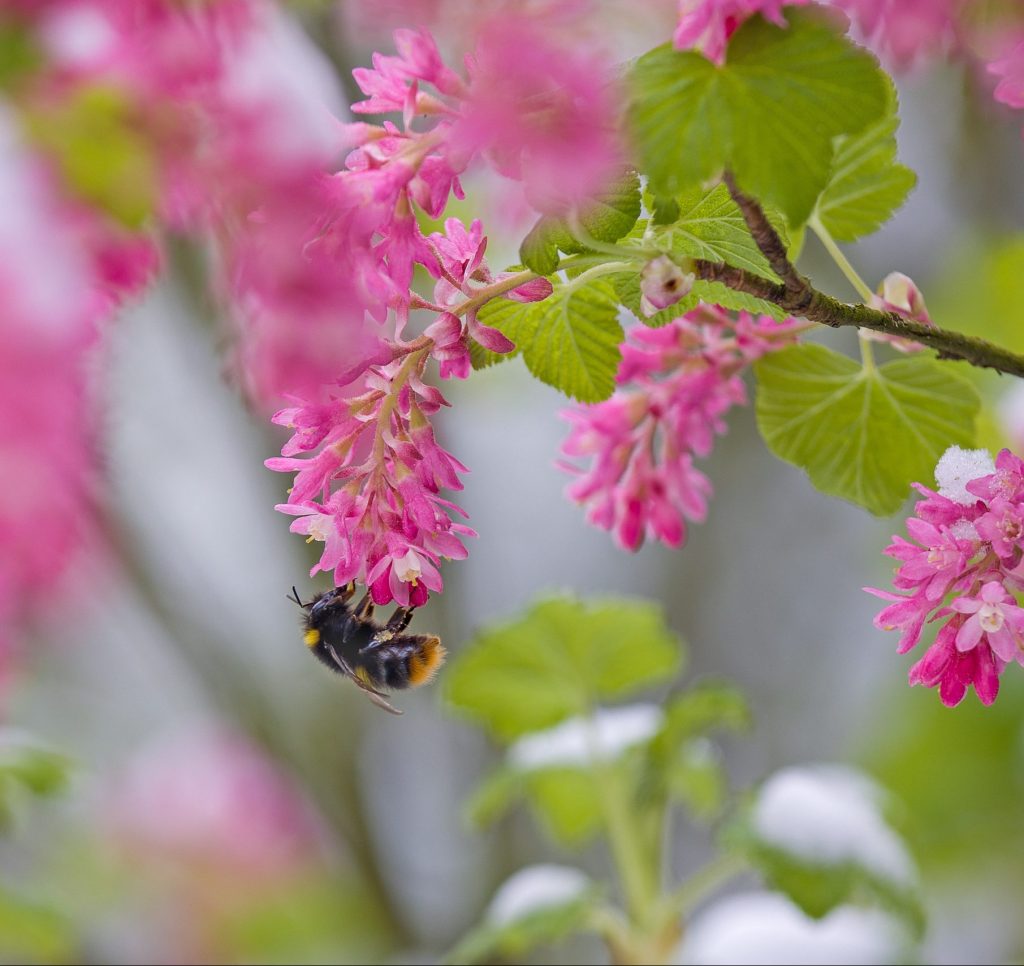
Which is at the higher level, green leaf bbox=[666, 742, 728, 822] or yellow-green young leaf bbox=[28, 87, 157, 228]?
yellow-green young leaf bbox=[28, 87, 157, 228]

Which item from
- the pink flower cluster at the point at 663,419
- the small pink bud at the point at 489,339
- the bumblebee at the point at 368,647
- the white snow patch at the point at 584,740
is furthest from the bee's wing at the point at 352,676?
the white snow patch at the point at 584,740

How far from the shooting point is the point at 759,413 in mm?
444

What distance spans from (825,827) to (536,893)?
238 mm

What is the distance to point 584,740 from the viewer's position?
3.05 feet

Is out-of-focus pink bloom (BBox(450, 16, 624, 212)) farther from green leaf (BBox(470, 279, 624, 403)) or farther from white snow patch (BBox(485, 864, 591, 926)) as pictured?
white snow patch (BBox(485, 864, 591, 926))

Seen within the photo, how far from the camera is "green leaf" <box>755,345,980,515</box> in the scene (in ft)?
1.44

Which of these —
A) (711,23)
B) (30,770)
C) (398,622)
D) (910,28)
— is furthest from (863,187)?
(30,770)

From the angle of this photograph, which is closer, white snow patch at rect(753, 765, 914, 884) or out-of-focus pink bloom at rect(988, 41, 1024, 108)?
out-of-focus pink bloom at rect(988, 41, 1024, 108)

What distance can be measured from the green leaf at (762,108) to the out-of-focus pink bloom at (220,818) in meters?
1.53

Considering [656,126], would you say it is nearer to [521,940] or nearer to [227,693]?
[521,940]

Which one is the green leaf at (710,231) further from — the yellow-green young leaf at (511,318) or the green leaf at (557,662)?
the green leaf at (557,662)

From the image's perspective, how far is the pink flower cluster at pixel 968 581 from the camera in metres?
0.34

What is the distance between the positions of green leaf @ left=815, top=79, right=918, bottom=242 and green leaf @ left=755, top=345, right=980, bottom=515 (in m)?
0.06

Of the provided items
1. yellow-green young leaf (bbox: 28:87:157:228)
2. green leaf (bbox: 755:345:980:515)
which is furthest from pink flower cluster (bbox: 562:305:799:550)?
yellow-green young leaf (bbox: 28:87:157:228)
